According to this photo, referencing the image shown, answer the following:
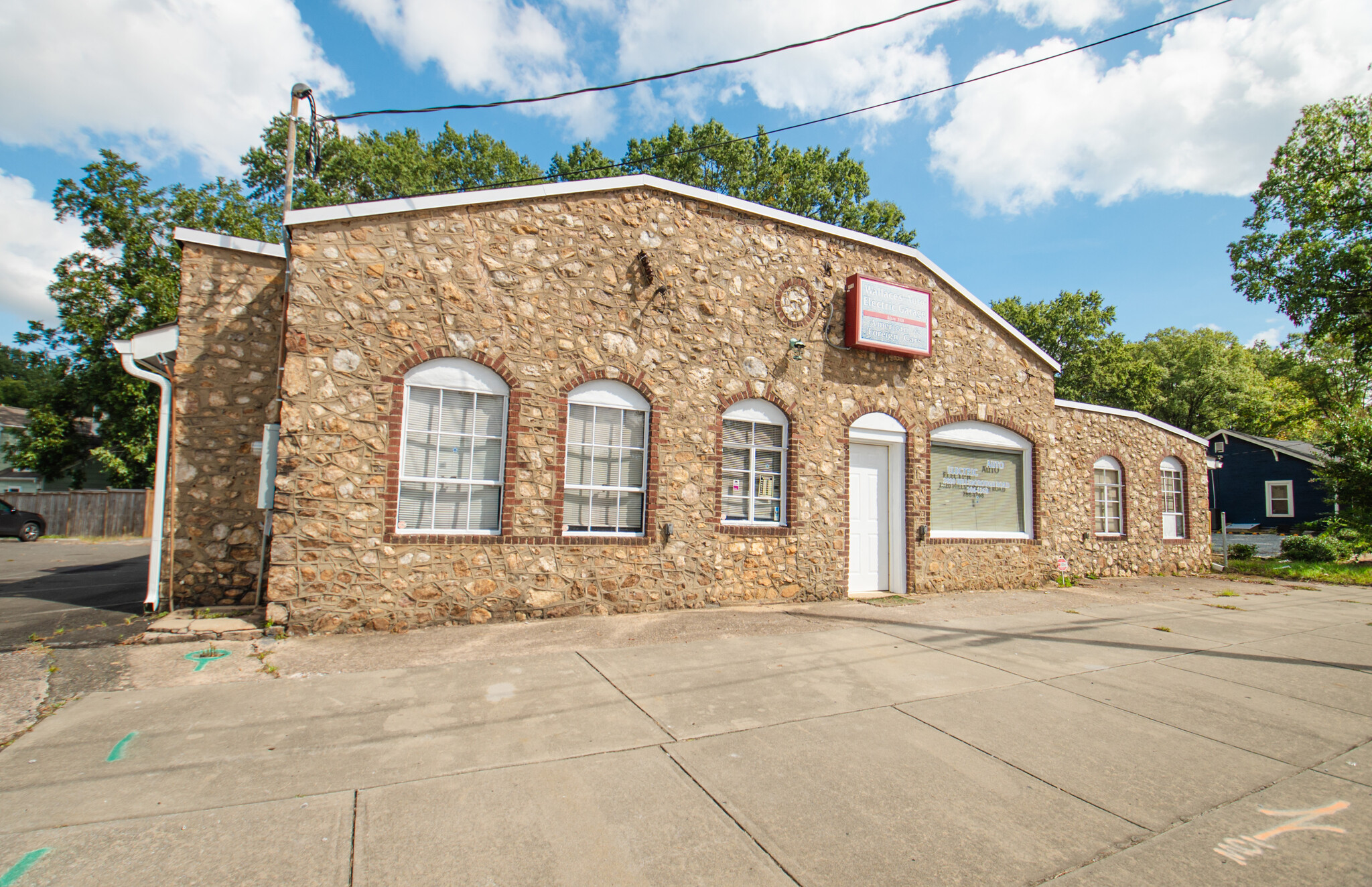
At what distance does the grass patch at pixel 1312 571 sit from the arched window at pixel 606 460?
52.6 feet

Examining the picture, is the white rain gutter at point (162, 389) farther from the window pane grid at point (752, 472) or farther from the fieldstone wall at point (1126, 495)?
the fieldstone wall at point (1126, 495)

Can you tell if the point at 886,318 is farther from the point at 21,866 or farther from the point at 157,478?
the point at 21,866

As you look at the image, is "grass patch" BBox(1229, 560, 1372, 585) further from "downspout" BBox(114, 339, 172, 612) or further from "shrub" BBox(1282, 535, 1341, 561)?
"downspout" BBox(114, 339, 172, 612)

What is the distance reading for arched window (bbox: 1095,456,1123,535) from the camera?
13.3 meters

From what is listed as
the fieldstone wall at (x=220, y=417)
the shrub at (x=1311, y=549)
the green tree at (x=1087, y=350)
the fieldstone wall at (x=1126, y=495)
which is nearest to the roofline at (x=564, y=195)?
the fieldstone wall at (x=220, y=417)

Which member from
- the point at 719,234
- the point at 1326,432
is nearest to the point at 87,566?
the point at 719,234

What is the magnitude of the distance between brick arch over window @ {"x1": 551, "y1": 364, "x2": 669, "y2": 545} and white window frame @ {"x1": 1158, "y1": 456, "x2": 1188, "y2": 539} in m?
12.7

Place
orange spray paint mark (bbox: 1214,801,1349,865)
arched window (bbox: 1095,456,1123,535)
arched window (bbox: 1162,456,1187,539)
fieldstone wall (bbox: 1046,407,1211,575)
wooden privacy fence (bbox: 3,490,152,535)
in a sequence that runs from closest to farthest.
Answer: orange spray paint mark (bbox: 1214,801,1349,865), fieldstone wall (bbox: 1046,407,1211,575), arched window (bbox: 1095,456,1123,535), arched window (bbox: 1162,456,1187,539), wooden privacy fence (bbox: 3,490,152,535)

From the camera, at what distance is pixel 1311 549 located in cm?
1766

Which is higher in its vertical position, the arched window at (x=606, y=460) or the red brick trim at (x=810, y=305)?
the red brick trim at (x=810, y=305)

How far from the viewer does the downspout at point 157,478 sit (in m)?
6.74

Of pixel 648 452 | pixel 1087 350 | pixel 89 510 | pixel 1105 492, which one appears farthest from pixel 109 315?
pixel 1087 350

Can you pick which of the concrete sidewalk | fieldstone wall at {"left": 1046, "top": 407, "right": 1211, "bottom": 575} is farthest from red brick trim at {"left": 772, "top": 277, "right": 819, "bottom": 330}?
fieldstone wall at {"left": 1046, "top": 407, "right": 1211, "bottom": 575}

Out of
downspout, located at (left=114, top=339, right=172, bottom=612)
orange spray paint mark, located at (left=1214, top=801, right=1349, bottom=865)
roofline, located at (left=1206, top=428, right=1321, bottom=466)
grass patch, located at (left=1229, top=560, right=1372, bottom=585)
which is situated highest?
roofline, located at (left=1206, top=428, right=1321, bottom=466)
